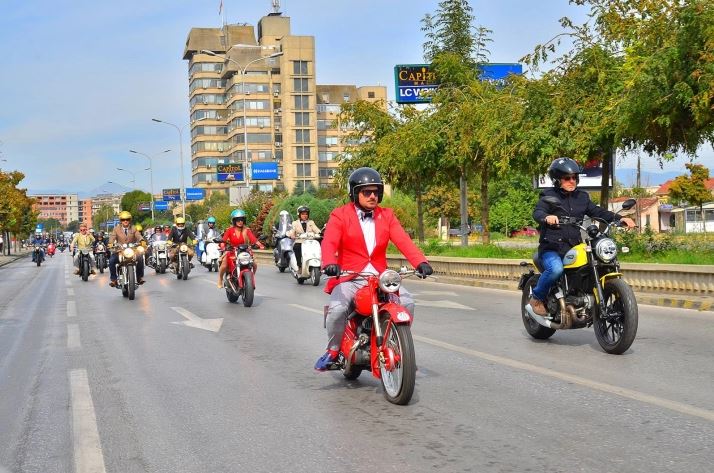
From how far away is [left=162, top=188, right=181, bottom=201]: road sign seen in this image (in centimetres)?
13562

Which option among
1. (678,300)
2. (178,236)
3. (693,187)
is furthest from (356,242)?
(693,187)

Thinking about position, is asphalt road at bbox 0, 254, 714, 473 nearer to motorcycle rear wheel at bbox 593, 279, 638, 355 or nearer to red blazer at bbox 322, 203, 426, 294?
motorcycle rear wheel at bbox 593, 279, 638, 355

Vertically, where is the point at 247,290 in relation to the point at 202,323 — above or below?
above

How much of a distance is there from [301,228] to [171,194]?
12015 centimetres

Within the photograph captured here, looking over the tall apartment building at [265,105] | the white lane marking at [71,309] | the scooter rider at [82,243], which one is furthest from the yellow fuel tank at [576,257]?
the tall apartment building at [265,105]

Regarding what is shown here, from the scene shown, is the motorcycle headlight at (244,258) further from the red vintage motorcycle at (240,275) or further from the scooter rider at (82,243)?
the scooter rider at (82,243)

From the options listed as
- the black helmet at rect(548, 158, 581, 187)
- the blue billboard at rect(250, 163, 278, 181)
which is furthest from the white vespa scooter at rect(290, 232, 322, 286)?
the blue billboard at rect(250, 163, 278, 181)

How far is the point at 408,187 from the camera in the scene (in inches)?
1289

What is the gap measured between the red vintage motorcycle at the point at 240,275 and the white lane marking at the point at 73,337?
3228 millimetres

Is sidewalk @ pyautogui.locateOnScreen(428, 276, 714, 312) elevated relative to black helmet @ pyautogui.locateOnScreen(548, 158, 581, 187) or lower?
lower

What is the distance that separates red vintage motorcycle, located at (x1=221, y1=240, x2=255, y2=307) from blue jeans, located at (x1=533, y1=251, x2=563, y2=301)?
717cm

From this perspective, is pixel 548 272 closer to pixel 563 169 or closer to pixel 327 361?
pixel 563 169

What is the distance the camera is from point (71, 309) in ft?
54.1

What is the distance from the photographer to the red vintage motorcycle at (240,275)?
51.1 feet
